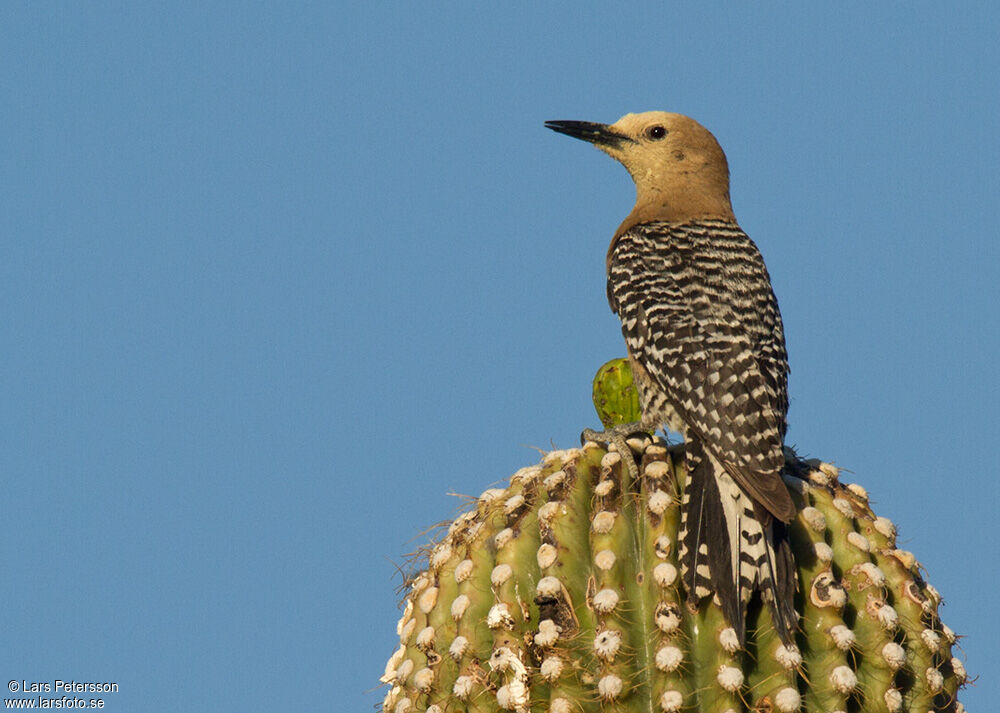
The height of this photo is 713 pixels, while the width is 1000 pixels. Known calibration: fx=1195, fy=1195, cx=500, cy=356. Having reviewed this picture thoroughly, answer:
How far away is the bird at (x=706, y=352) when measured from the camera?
4.07 m

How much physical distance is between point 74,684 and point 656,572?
3.18 m

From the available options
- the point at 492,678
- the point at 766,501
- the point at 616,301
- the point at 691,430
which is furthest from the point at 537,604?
the point at 616,301

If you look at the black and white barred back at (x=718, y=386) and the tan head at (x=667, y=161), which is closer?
the black and white barred back at (x=718, y=386)

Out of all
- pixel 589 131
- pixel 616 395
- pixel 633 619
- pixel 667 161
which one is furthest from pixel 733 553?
pixel 589 131

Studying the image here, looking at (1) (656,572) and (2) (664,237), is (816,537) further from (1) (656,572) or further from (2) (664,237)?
(2) (664,237)

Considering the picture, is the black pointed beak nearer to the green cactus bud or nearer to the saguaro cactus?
the green cactus bud

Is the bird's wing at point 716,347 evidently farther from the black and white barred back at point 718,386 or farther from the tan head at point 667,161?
the tan head at point 667,161

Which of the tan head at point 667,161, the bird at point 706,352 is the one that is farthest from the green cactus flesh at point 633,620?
the tan head at point 667,161

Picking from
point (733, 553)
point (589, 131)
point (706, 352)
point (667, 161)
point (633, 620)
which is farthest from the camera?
point (589, 131)

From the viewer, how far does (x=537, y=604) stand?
3967 millimetres

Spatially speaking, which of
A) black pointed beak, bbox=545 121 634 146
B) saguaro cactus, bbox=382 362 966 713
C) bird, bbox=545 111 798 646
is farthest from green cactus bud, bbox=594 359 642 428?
black pointed beak, bbox=545 121 634 146

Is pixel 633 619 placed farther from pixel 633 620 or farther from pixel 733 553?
pixel 733 553

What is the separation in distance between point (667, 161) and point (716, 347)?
261 cm

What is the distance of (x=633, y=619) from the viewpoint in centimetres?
396
